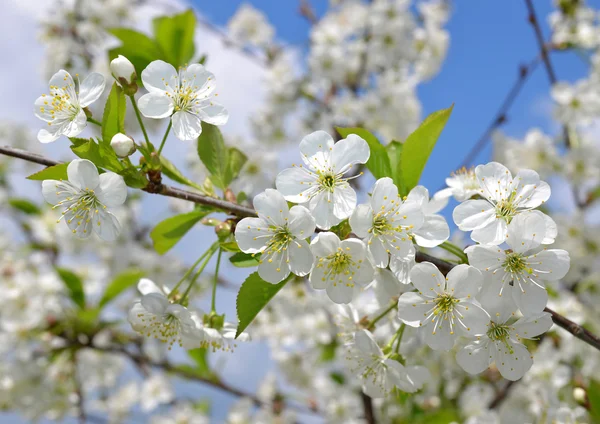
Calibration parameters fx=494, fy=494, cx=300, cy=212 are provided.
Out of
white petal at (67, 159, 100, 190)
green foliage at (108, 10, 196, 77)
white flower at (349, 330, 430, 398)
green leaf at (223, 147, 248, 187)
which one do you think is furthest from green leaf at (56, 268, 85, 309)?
white flower at (349, 330, 430, 398)

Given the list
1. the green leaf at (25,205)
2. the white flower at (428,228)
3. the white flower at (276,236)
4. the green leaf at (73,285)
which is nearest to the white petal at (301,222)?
the white flower at (276,236)

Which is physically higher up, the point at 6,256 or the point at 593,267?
the point at 6,256

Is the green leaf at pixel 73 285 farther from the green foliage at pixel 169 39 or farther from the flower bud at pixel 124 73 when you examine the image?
the flower bud at pixel 124 73

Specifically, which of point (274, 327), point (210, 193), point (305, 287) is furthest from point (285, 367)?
point (210, 193)

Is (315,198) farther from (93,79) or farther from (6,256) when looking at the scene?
(6,256)

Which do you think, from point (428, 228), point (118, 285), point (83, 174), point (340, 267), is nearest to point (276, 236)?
point (340, 267)
